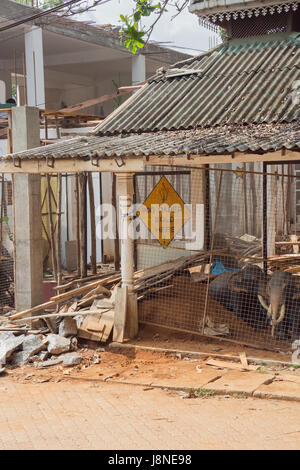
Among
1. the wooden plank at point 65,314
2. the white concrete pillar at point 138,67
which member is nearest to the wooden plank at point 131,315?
the wooden plank at point 65,314

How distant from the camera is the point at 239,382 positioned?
815 cm

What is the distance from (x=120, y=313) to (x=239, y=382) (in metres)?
2.52

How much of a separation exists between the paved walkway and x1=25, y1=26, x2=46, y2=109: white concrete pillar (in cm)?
1172

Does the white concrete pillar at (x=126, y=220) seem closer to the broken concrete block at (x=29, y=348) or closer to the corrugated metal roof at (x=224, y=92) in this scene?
the broken concrete block at (x=29, y=348)

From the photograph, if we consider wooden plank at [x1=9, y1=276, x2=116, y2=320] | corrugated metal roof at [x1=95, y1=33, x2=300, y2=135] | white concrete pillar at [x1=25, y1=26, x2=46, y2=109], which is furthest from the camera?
white concrete pillar at [x1=25, y1=26, x2=46, y2=109]

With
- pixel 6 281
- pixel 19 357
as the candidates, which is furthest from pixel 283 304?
pixel 6 281

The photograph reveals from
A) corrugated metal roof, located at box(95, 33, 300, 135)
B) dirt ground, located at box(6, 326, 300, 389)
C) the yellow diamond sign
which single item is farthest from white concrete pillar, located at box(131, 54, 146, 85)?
dirt ground, located at box(6, 326, 300, 389)

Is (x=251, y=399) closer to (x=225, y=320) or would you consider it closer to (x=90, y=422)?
(x=90, y=422)

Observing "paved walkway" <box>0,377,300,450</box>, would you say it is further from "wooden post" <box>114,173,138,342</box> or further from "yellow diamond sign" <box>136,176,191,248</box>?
"yellow diamond sign" <box>136,176,191,248</box>

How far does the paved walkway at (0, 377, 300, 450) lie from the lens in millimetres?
6137

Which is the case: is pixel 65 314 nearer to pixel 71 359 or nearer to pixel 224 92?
pixel 71 359

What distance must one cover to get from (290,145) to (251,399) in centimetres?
335

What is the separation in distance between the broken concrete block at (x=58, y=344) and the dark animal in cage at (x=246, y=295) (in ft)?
9.09

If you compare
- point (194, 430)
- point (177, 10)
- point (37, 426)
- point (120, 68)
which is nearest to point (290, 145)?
point (177, 10)
